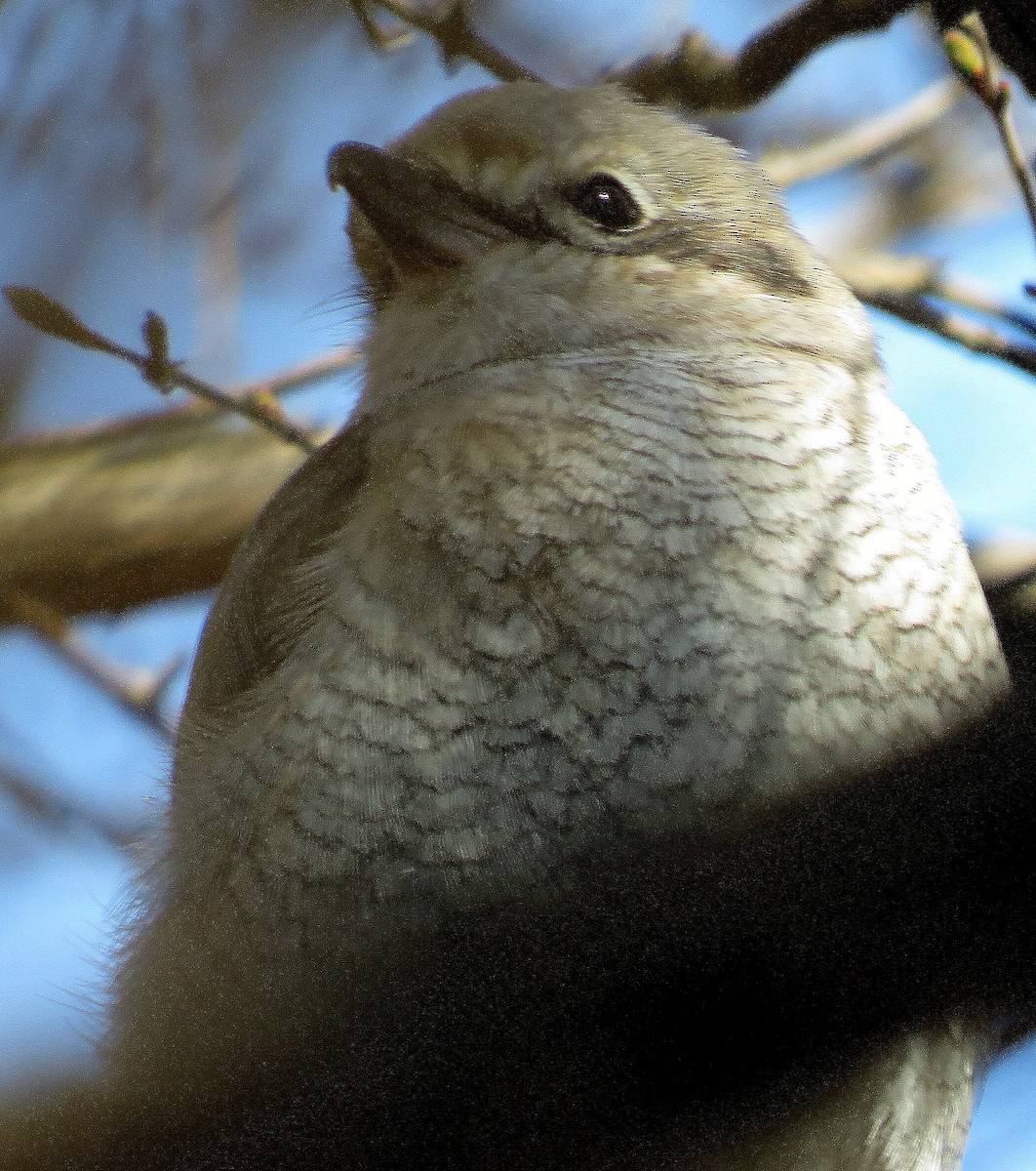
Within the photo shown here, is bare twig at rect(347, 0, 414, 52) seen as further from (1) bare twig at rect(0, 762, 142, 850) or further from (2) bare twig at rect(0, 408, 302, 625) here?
(1) bare twig at rect(0, 762, 142, 850)

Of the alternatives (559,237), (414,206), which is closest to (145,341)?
(414,206)

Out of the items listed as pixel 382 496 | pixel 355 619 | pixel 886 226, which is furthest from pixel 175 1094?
pixel 886 226

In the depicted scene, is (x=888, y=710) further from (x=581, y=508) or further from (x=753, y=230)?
(x=753, y=230)

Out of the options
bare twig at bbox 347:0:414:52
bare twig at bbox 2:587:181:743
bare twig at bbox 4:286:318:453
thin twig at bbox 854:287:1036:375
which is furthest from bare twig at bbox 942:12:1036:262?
bare twig at bbox 2:587:181:743

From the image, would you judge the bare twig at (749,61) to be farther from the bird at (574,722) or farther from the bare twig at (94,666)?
the bare twig at (94,666)

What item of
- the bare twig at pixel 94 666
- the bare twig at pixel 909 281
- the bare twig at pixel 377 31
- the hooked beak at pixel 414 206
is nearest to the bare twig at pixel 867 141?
the bare twig at pixel 909 281
